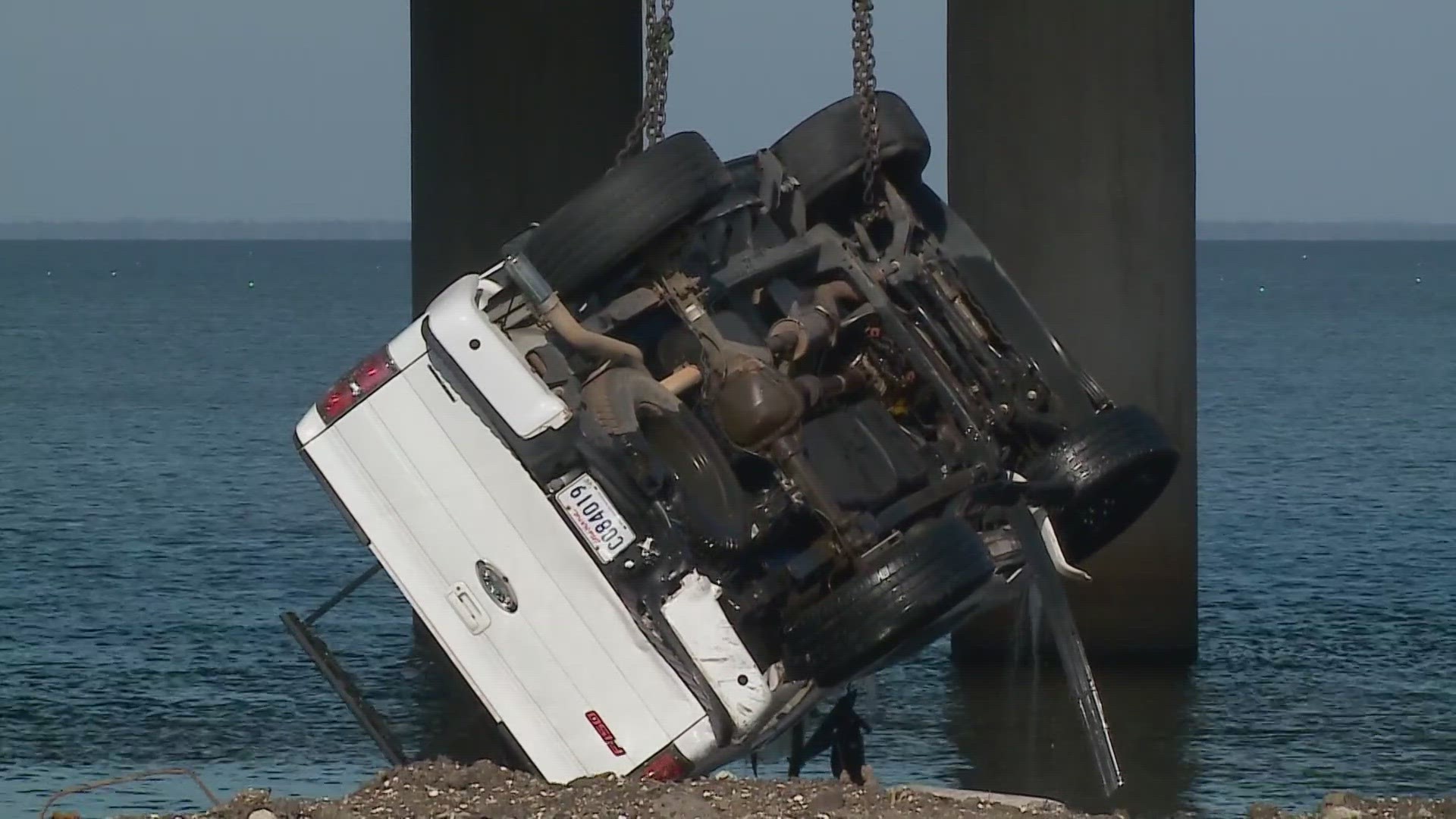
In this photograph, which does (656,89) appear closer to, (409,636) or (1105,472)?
(1105,472)

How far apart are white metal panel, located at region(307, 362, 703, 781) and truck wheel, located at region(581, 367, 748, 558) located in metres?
0.40

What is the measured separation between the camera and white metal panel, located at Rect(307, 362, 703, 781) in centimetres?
957

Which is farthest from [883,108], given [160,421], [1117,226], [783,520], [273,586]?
[160,421]

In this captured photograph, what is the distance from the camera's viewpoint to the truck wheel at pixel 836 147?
11.4 m

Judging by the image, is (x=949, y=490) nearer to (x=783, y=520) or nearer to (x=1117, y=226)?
(x=783, y=520)

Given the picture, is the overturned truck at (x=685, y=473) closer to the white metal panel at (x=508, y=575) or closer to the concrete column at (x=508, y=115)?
the white metal panel at (x=508, y=575)

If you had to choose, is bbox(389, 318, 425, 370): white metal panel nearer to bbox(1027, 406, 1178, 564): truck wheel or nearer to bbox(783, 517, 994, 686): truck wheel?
bbox(783, 517, 994, 686): truck wheel

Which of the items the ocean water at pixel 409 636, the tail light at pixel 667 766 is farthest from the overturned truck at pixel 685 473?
the ocean water at pixel 409 636

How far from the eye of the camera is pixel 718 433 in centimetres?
1000

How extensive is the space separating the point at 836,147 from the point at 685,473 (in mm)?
2232

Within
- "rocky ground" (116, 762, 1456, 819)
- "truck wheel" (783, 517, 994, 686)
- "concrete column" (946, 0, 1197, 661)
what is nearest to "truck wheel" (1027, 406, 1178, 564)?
"truck wheel" (783, 517, 994, 686)

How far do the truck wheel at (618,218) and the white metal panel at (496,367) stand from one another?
37cm

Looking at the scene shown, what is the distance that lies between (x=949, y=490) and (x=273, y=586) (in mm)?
18695

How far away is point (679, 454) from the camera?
32.2 ft
